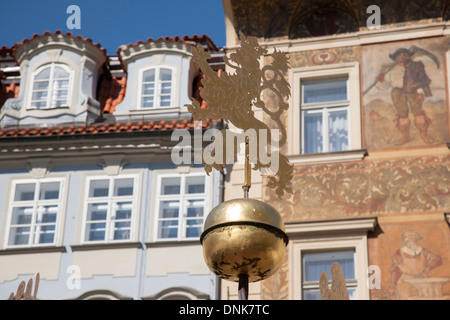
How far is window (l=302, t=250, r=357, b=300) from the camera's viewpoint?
13922 mm

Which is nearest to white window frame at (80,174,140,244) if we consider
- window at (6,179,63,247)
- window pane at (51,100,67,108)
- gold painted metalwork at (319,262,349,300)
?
window at (6,179,63,247)

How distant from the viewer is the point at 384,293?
13453 mm

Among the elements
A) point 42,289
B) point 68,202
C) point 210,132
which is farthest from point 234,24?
point 42,289

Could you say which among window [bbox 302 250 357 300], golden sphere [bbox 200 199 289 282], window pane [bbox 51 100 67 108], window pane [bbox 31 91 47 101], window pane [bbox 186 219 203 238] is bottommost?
golden sphere [bbox 200 199 289 282]

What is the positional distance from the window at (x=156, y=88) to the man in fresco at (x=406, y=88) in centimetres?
351

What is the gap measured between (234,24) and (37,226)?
4.70 meters

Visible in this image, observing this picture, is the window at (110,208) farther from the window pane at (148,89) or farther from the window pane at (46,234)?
the window pane at (148,89)

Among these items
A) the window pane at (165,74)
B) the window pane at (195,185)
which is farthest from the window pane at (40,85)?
the window pane at (195,185)

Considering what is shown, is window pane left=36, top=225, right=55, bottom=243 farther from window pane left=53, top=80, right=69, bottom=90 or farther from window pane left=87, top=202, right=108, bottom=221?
window pane left=53, top=80, right=69, bottom=90

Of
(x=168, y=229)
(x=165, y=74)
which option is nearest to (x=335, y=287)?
(x=168, y=229)

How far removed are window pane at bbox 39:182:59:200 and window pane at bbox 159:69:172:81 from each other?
2621 mm

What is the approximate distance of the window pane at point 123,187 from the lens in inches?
604
